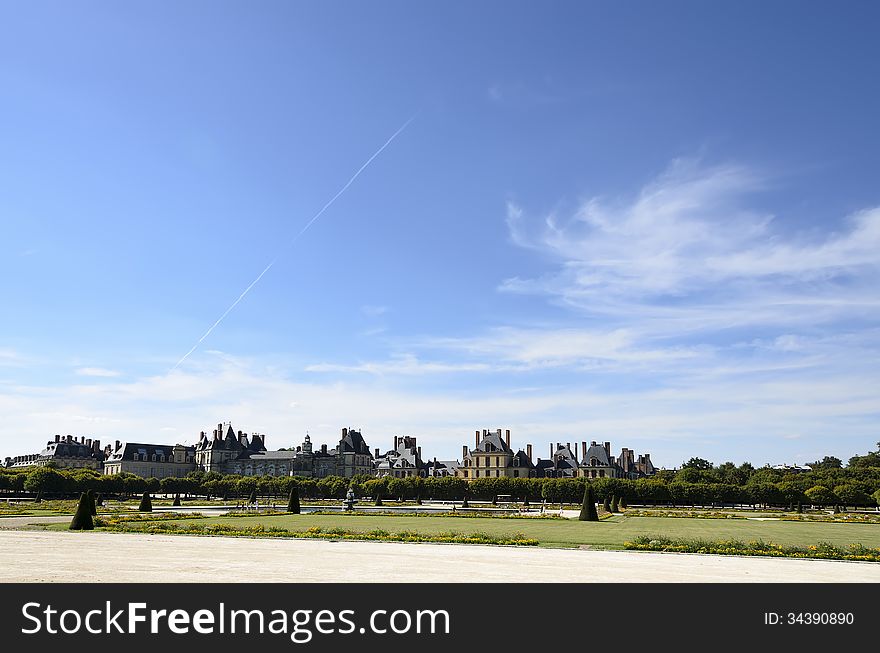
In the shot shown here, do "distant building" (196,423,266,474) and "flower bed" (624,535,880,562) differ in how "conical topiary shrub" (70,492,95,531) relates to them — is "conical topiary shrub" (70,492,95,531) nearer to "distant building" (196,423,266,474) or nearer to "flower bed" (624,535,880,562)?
"flower bed" (624,535,880,562)

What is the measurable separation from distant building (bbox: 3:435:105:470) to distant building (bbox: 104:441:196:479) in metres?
3.61

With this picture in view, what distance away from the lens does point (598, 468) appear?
120375 mm

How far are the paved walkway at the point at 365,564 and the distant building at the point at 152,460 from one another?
406 ft

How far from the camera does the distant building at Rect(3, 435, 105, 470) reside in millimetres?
148125

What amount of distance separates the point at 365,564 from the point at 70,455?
496 feet

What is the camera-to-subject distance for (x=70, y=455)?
15038 centimetres

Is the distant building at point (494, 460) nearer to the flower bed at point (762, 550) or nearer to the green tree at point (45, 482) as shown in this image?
the green tree at point (45, 482)

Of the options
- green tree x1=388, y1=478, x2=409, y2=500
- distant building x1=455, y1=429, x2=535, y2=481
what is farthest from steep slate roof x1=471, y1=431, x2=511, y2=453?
green tree x1=388, y1=478, x2=409, y2=500
